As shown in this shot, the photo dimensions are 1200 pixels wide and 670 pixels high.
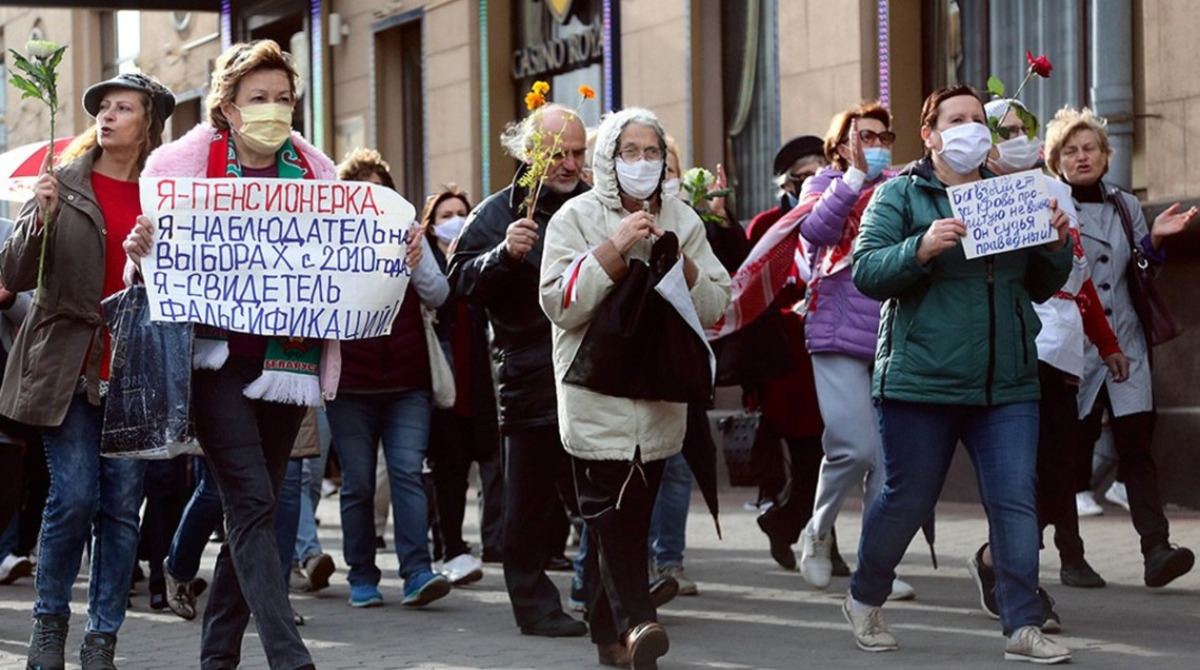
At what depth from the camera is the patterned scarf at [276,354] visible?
641 cm

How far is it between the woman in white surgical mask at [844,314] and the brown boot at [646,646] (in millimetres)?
2156

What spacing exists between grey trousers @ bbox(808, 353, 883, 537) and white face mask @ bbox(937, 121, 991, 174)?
5.85 ft

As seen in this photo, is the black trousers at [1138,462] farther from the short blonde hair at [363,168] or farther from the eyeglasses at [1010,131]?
the short blonde hair at [363,168]

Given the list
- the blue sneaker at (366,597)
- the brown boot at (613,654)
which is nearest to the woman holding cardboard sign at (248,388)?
the brown boot at (613,654)

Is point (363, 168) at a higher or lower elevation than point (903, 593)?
higher

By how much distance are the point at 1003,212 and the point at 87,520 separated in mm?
3098

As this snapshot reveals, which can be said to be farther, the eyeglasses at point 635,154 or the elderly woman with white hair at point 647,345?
the eyeglasses at point 635,154

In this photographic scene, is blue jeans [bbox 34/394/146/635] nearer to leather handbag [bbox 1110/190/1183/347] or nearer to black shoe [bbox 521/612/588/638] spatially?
black shoe [bbox 521/612/588/638]

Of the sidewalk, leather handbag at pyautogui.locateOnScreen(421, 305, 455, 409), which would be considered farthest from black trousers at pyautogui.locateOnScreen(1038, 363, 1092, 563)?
leather handbag at pyautogui.locateOnScreen(421, 305, 455, 409)

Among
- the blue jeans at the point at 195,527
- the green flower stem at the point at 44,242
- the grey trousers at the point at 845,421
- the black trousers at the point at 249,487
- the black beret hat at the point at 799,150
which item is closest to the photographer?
the black trousers at the point at 249,487

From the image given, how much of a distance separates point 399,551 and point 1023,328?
10.7 ft

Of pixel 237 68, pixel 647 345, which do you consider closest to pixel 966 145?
pixel 647 345

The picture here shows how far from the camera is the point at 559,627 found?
8016 millimetres

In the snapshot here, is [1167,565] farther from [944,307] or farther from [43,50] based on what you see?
[43,50]
